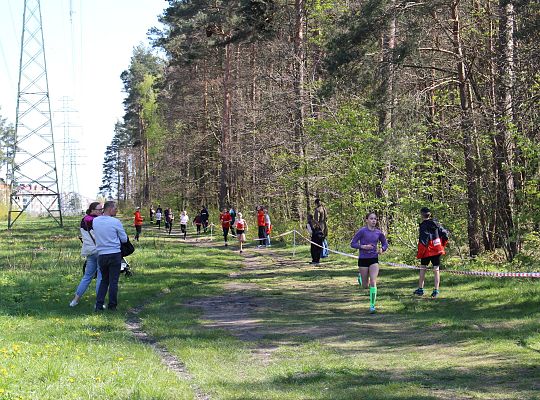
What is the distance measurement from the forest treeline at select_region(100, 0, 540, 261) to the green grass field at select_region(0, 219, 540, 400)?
2.42 m

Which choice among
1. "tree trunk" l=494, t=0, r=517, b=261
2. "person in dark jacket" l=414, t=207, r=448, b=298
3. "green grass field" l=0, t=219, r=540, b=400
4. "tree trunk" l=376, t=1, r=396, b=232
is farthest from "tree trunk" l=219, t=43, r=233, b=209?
"person in dark jacket" l=414, t=207, r=448, b=298

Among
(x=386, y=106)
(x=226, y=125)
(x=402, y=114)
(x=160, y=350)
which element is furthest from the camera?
(x=226, y=125)

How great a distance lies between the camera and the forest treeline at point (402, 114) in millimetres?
17812

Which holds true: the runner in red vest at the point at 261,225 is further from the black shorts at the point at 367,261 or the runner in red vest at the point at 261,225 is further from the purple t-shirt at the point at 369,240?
the purple t-shirt at the point at 369,240

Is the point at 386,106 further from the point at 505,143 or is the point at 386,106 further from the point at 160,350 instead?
the point at 160,350

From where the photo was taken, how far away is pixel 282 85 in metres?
36.6

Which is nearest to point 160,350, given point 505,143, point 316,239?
point 505,143

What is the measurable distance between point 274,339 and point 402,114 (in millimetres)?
11376

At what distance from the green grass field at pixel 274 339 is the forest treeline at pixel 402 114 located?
2419 mm

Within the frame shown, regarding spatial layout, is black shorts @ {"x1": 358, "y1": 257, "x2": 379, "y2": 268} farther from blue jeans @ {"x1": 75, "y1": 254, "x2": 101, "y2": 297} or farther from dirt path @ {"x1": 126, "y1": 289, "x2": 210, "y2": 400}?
blue jeans @ {"x1": 75, "y1": 254, "x2": 101, "y2": 297}

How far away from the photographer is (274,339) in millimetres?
11406

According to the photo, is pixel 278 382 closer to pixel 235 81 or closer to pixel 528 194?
pixel 528 194

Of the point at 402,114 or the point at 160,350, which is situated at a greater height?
the point at 402,114

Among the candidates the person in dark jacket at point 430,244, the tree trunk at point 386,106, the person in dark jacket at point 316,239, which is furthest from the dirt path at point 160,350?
the tree trunk at point 386,106
